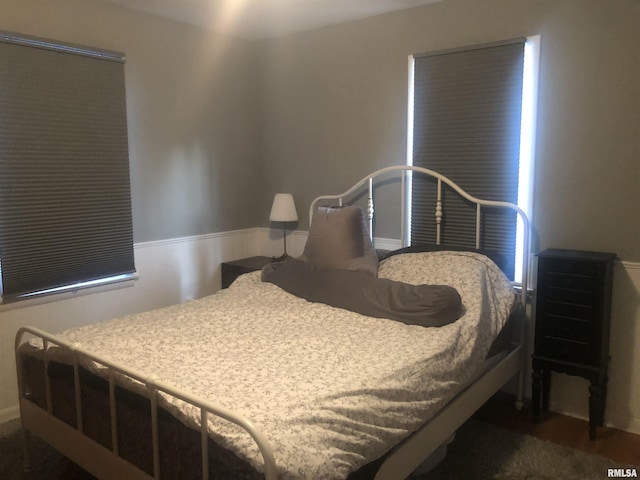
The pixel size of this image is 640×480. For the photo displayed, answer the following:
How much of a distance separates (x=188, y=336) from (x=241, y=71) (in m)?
2.42

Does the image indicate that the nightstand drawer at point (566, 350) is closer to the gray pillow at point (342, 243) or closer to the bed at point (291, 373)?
the bed at point (291, 373)

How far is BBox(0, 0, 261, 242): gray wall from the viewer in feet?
9.95

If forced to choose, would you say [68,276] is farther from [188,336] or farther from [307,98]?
[307,98]

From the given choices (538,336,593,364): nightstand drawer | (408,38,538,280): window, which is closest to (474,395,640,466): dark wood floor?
(538,336,593,364): nightstand drawer

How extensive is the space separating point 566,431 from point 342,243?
154 cm

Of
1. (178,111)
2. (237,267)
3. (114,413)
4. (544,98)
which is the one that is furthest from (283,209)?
(114,413)

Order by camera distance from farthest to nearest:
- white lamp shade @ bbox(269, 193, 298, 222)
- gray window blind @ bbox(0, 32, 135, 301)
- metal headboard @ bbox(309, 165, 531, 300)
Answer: white lamp shade @ bbox(269, 193, 298, 222)
metal headboard @ bbox(309, 165, 531, 300)
gray window blind @ bbox(0, 32, 135, 301)

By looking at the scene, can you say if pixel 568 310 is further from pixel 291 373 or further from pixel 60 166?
pixel 60 166

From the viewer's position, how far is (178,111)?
3.55m

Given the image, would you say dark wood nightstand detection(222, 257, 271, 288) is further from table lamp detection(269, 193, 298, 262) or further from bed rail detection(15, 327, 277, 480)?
bed rail detection(15, 327, 277, 480)

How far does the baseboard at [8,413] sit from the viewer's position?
283 cm

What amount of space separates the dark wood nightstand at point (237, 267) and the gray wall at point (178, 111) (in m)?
0.28

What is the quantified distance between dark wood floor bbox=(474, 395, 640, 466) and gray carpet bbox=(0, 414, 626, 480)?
0.29ft

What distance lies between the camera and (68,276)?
304 centimetres
